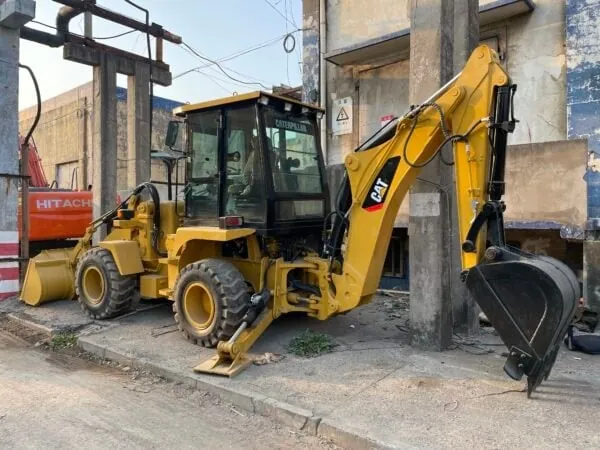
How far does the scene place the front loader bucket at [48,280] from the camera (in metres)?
7.53

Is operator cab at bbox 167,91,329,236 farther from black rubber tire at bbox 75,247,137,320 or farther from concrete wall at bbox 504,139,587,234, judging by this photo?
concrete wall at bbox 504,139,587,234

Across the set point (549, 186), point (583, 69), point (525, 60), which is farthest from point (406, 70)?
point (549, 186)

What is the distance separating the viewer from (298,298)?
5598 mm

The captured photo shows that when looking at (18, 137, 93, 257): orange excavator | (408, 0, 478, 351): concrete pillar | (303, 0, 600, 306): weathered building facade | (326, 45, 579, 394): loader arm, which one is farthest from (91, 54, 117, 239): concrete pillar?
(408, 0, 478, 351): concrete pillar

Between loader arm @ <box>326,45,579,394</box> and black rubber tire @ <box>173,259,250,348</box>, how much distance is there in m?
1.01

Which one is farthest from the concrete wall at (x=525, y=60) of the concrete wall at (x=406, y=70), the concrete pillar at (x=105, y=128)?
the concrete pillar at (x=105, y=128)

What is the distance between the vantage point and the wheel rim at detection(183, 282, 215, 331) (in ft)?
18.3

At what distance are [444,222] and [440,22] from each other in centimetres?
Answer: 215

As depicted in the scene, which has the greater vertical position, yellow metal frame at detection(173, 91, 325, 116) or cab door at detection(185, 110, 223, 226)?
yellow metal frame at detection(173, 91, 325, 116)

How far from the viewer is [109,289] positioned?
6559 mm

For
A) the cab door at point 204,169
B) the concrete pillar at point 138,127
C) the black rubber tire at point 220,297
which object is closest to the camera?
the black rubber tire at point 220,297

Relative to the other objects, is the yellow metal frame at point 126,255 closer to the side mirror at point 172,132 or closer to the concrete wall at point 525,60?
the side mirror at point 172,132

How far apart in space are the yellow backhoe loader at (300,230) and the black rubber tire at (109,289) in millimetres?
17

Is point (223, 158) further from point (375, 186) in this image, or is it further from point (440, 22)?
point (440, 22)
